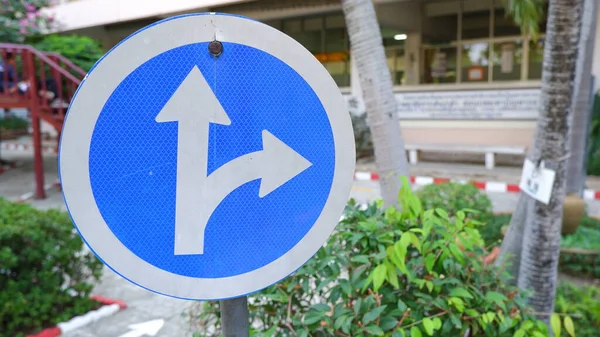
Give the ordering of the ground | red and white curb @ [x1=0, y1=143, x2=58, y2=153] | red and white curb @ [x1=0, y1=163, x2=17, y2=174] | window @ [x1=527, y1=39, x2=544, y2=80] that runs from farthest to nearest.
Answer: red and white curb @ [x1=0, y1=143, x2=58, y2=153] < red and white curb @ [x1=0, y1=163, x2=17, y2=174] < window @ [x1=527, y1=39, x2=544, y2=80] < the ground

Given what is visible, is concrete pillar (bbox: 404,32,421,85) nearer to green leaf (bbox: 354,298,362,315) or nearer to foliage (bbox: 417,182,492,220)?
foliage (bbox: 417,182,492,220)

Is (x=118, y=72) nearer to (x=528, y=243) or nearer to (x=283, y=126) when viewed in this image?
(x=283, y=126)

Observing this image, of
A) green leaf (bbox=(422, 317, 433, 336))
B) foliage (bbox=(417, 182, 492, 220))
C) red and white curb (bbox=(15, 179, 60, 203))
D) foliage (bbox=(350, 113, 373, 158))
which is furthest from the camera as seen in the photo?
foliage (bbox=(350, 113, 373, 158))

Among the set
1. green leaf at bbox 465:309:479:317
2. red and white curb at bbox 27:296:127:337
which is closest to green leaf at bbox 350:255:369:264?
green leaf at bbox 465:309:479:317

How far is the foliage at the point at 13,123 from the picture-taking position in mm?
21703

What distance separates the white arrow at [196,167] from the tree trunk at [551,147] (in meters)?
2.29

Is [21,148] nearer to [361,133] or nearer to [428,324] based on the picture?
[361,133]

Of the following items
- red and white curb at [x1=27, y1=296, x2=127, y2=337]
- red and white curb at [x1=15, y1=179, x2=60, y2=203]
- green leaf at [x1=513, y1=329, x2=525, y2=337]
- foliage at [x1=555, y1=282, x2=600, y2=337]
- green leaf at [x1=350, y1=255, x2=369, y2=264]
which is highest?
green leaf at [x1=350, y1=255, x2=369, y2=264]

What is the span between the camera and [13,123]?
21922 mm

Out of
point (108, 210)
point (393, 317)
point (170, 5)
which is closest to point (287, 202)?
point (108, 210)

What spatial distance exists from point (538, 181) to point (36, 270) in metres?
3.59

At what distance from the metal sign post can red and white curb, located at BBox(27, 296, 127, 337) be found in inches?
124

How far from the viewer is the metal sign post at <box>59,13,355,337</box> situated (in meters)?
1.09

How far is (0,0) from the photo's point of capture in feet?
38.2
